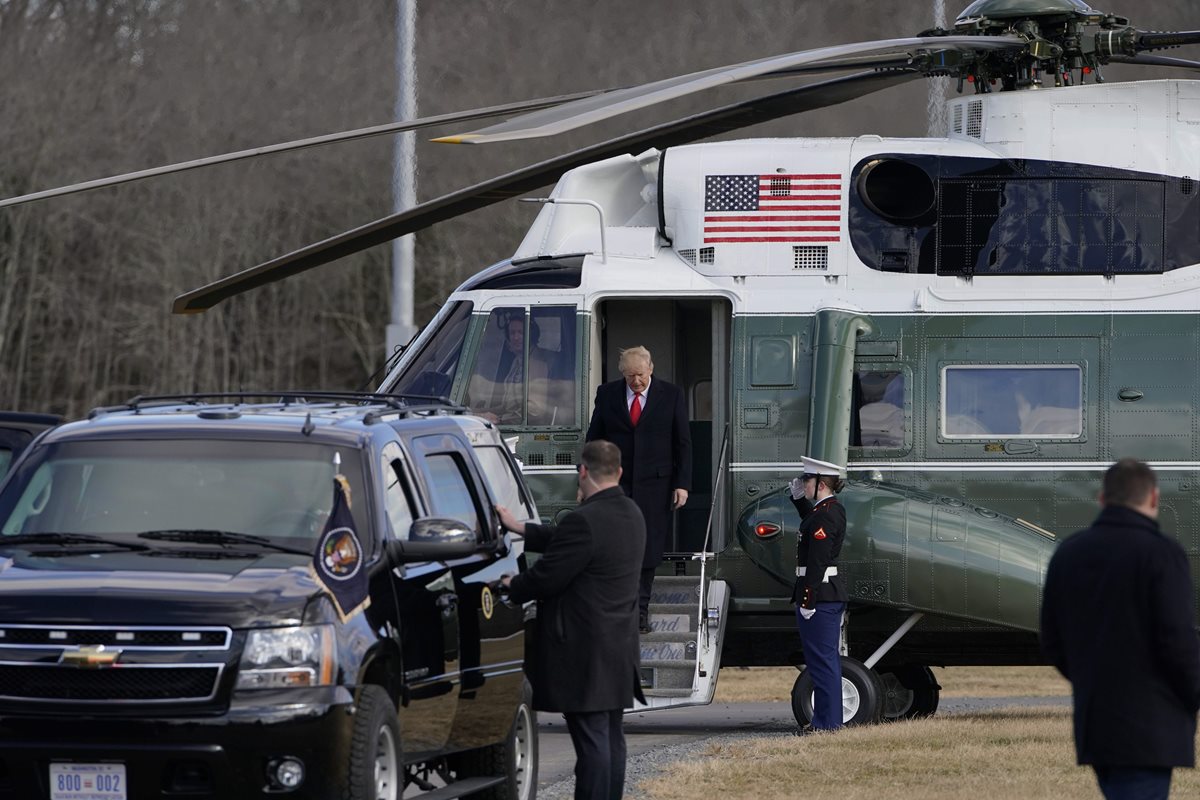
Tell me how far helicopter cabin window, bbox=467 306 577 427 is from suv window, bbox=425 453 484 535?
427cm

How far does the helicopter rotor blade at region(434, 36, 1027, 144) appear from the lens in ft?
28.0

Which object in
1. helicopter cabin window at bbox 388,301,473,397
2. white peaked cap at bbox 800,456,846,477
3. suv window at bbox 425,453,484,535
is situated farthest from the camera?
helicopter cabin window at bbox 388,301,473,397

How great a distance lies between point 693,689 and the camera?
12641mm

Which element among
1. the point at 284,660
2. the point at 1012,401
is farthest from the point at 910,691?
the point at 284,660

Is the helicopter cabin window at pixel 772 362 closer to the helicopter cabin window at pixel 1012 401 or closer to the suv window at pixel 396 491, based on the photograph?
the helicopter cabin window at pixel 1012 401

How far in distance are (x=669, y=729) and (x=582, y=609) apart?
636 centimetres

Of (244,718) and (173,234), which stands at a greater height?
(173,234)

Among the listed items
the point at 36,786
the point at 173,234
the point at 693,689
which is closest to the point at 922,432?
the point at 693,689

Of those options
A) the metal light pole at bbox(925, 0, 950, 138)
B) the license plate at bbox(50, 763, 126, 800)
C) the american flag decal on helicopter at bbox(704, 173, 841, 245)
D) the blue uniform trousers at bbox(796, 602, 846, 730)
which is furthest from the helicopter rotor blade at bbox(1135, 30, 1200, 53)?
the metal light pole at bbox(925, 0, 950, 138)

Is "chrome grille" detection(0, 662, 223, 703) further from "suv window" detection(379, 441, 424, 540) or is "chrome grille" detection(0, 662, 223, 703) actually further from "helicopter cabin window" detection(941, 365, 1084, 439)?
"helicopter cabin window" detection(941, 365, 1084, 439)

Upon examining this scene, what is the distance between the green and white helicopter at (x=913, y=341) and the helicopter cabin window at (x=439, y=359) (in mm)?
16

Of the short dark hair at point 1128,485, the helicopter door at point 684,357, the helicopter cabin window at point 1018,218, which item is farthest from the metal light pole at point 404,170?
the short dark hair at point 1128,485

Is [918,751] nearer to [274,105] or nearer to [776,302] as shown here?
[776,302]

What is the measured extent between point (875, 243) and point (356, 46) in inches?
875
